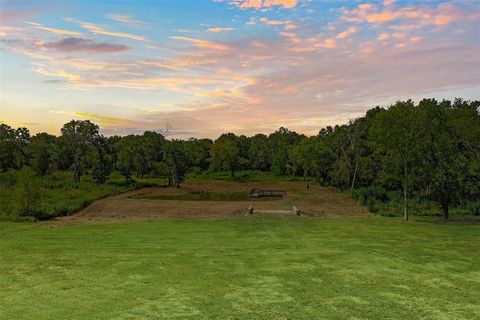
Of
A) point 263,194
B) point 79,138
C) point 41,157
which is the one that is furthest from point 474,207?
point 41,157

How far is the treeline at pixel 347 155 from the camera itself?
96.8ft

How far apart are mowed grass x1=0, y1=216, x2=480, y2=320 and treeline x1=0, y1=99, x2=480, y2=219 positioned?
8.53 meters

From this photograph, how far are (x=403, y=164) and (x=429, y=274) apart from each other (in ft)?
59.9

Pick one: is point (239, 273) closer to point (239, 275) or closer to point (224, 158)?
point (239, 275)

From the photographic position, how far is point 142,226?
2544 cm

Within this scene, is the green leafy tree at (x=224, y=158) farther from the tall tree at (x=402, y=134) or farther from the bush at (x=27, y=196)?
the tall tree at (x=402, y=134)

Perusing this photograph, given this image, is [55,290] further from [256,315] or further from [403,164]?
[403,164]

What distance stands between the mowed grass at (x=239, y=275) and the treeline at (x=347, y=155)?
8.53 meters

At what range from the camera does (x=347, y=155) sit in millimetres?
67812

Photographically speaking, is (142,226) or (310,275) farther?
(142,226)

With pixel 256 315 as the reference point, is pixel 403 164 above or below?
above

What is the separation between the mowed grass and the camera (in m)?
9.91

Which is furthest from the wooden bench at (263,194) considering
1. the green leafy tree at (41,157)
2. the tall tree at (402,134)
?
the green leafy tree at (41,157)

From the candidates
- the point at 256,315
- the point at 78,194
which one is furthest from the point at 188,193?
the point at 256,315
